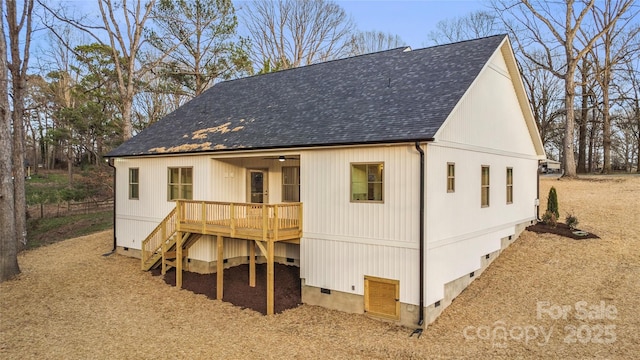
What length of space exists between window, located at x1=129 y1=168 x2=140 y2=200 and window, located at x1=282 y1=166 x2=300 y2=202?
6.01 m

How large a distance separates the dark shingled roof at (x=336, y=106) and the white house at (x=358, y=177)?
0.06 metres

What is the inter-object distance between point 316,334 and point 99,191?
26.1 metres

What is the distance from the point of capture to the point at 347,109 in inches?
462

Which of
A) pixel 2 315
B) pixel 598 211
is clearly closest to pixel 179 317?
pixel 2 315

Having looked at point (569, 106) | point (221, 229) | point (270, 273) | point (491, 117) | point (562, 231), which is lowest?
point (270, 273)

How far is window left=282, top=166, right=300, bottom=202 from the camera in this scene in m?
13.5

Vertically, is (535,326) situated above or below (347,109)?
below

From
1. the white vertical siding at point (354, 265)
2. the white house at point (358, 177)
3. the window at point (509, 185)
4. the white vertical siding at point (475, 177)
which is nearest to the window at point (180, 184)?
the white house at point (358, 177)

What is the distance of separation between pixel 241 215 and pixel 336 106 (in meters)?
4.47

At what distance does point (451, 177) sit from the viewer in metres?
10.3

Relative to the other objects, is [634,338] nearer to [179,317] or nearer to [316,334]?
[316,334]

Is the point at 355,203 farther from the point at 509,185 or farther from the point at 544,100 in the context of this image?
the point at 544,100

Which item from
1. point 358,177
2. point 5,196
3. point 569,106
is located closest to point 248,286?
point 358,177

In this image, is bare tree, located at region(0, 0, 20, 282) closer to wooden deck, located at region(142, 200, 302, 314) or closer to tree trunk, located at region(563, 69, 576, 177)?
wooden deck, located at region(142, 200, 302, 314)
